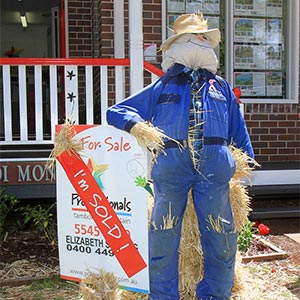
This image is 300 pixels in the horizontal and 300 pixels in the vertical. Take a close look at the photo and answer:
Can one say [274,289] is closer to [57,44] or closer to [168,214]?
[168,214]

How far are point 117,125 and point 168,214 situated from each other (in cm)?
58

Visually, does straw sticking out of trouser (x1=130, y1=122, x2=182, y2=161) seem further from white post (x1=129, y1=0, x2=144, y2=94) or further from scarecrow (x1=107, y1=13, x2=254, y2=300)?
white post (x1=129, y1=0, x2=144, y2=94)

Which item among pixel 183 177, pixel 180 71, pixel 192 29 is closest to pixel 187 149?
pixel 183 177

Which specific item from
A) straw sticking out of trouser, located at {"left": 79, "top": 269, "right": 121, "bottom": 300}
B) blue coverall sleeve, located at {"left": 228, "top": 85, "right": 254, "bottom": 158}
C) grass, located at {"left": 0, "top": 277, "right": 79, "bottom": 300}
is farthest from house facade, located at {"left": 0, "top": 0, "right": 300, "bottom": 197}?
straw sticking out of trouser, located at {"left": 79, "top": 269, "right": 121, "bottom": 300}

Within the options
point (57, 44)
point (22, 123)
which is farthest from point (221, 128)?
point (57, 44)

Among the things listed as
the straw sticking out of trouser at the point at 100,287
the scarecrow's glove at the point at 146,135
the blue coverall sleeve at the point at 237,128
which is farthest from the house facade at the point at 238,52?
the scarecrow's glove at the point at 146,135

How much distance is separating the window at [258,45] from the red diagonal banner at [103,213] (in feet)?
13.4

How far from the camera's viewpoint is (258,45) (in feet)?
22.2

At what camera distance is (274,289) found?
3.77m

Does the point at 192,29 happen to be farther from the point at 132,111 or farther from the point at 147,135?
the point at 147,135

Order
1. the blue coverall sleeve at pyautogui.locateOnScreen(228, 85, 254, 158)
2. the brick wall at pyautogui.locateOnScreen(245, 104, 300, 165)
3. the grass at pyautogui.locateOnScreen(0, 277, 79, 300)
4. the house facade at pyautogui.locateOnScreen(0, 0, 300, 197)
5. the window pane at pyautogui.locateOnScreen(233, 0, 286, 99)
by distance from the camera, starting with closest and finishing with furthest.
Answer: the blue coverall sleeve at pyautogui.locateOnScreen(228, 85, 254, 158) → the grass at pyautogui.locateOnScreen(0, 277, 79, 300) → the house facade at pyautogui.locateOnScreen(0, 0, 300, 197) → the brick wall at pyautogui.locateOnScreen(245, 104, 300, 165) → the window pane at pyautogui.locateOnScreen(233, 0, 286, 99)

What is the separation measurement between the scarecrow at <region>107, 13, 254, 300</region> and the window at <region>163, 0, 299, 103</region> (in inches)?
144

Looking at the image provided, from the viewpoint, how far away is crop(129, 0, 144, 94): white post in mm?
4215

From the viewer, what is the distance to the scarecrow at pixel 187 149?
9.37 feet
